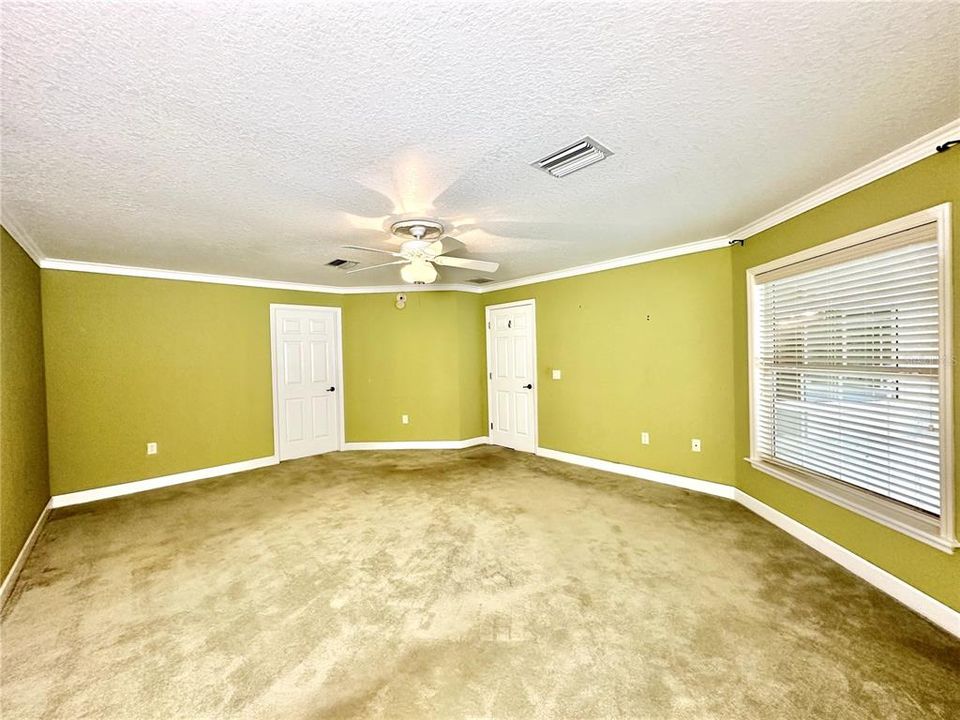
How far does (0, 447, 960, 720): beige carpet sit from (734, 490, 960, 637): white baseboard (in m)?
0.07

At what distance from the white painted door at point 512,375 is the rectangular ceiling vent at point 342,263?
7.51 feet

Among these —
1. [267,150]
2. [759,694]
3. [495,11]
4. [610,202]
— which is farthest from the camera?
[610,202]

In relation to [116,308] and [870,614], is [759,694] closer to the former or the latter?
[870,614]

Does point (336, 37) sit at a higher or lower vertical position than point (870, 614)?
higher

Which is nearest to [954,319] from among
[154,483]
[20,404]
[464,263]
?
[464,263]

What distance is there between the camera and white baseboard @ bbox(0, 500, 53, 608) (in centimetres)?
245

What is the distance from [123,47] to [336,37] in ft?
2.25

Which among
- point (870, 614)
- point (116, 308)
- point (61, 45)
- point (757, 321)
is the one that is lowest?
point (870, 614)

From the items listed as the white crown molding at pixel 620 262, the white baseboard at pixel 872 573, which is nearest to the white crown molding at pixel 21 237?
the white crown molding at pixel 620 262


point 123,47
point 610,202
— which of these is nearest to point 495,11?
point 123,47

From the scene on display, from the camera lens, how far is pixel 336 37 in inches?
51.0

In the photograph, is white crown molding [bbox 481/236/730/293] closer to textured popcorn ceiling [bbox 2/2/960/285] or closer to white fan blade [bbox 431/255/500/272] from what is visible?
textured popcorn ceiling [bbox 2/2/960/285]

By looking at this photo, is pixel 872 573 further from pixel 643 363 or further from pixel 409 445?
pixel 409 445

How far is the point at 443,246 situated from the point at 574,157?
183cm
